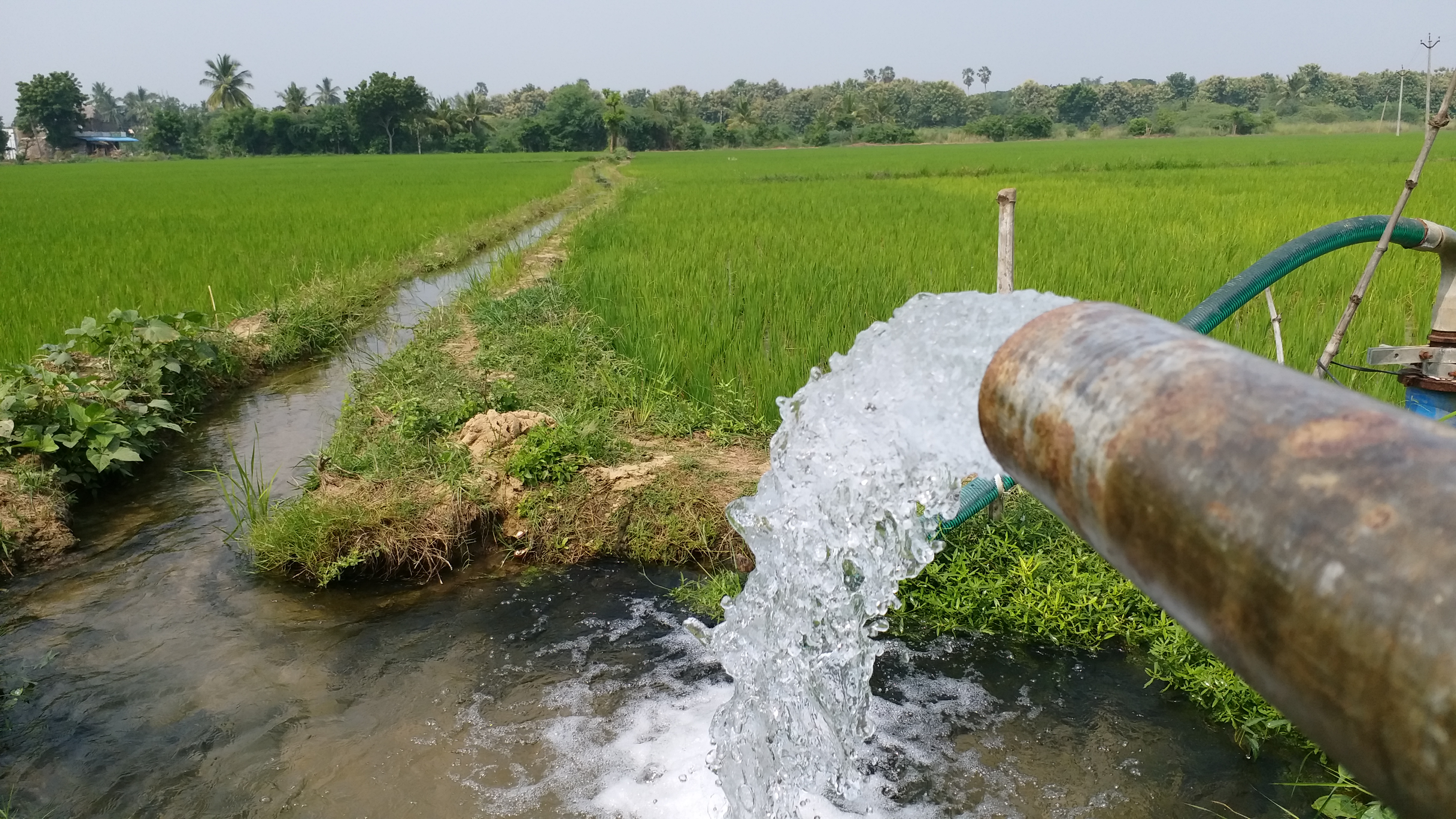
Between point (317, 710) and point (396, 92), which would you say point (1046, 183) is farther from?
point (396, 92)

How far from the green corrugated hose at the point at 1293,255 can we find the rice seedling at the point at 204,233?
18.7 ft

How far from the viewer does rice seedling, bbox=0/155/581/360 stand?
21.2 ft

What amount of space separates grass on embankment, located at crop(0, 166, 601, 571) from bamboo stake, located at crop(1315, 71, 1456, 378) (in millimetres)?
4420

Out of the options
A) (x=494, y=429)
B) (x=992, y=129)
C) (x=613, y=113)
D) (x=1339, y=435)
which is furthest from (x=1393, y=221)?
(x=992, y=129)

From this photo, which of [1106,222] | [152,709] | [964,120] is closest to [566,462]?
[152,709]

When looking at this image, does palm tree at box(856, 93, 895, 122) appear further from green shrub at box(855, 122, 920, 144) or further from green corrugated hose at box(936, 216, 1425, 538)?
green corrugated hose at box(936, 216, 1425, 538)

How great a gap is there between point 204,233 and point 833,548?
1012cm

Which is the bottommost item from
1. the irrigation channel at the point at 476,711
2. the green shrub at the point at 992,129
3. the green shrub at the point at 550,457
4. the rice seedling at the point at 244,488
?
the irrigation channel at the point at 476,711

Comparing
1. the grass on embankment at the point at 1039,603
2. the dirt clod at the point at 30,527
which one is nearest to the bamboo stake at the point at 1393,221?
the grass on embankment at the point at 1039,603

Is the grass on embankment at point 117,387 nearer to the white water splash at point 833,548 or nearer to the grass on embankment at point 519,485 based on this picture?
the grass on embankment at point 519,485

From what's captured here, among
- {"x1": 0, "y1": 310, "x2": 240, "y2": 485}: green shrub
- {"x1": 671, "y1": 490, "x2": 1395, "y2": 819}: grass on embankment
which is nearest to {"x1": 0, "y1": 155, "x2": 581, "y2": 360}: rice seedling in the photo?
{"x1": 0, "y1": 310, "x2": 240, "y2": 485}: green shrub

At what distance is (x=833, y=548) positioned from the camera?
2.31 m

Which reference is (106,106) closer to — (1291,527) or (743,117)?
(743,117)

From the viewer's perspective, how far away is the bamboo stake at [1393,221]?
5.91ft
